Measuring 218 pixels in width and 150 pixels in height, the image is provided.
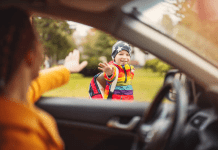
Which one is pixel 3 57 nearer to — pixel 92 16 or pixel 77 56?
pixel 92 16

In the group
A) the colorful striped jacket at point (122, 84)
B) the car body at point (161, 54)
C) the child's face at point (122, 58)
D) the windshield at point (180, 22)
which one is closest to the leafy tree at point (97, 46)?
the child's face at point (122, 58)

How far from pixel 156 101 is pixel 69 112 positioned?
115 cm

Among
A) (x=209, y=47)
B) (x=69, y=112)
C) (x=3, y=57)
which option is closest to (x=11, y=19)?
(x=3, y=57)

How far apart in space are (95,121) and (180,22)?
1.24 metres

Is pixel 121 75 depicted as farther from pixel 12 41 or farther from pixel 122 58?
pixel 12 41

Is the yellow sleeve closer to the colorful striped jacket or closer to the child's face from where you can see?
the colorful striped jacket

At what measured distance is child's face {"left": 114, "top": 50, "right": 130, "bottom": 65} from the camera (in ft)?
11.6

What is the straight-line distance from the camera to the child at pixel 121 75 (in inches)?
130

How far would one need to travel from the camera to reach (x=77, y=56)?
88.4 inches

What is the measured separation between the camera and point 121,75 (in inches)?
133

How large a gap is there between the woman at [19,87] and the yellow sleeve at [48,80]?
860 mm

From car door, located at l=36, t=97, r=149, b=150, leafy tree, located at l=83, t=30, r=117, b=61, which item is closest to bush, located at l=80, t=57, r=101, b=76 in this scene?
leafy tree, located at l=83, t=30, r=117, b=61

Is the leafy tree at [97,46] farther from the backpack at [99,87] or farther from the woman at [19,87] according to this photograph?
the woman at [19,87]

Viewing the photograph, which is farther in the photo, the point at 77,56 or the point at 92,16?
the point at 77,56
